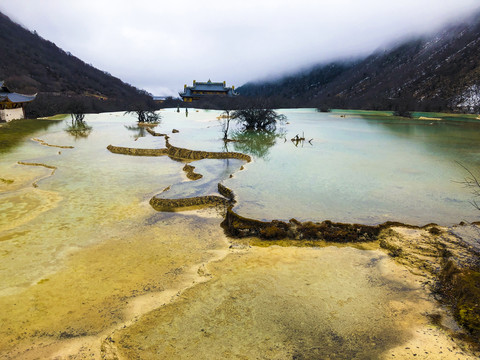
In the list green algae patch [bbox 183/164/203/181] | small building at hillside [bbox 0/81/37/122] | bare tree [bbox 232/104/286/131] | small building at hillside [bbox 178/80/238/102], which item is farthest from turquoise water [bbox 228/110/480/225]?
small building at hillside [bbox 178/80/238/102]

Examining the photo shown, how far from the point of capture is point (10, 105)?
32.0 metres

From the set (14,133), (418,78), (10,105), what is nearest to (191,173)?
(14,133)

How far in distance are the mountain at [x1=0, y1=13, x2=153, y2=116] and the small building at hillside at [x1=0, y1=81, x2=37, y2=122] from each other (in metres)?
10.9

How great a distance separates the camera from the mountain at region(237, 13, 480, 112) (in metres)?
53.1

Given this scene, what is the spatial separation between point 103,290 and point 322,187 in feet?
23.9

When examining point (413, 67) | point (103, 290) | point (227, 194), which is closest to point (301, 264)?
point (103, 290)

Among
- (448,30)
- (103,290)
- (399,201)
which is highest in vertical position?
(448,30)

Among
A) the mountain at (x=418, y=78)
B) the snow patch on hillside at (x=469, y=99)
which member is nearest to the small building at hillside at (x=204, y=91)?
the mountain at (x=418, y=78)

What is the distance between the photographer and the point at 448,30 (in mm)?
90688

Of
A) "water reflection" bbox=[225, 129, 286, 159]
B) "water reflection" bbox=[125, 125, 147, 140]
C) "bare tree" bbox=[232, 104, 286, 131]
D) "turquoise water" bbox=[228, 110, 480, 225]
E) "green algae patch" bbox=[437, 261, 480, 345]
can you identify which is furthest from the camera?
"bare tree" bbox=[232, 104, 286, 131]

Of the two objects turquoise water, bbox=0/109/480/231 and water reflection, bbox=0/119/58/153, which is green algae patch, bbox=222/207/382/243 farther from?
water reflection, bbox=0/119/58/153

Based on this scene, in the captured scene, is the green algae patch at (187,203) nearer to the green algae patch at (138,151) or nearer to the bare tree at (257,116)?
the green algae patch at (138,151)

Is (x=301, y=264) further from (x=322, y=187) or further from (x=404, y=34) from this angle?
(x=404, y=34)

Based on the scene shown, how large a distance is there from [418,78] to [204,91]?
49.2m
